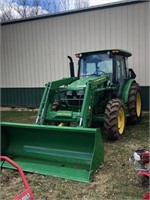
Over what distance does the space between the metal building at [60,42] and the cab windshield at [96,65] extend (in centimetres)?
285

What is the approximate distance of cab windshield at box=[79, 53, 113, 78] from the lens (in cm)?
635

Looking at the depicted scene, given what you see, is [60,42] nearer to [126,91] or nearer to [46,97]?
[126,91]

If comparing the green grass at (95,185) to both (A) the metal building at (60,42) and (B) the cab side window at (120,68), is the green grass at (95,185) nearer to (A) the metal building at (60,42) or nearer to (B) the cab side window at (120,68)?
(B) the cab side window at (120,68)

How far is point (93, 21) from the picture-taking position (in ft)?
31.0

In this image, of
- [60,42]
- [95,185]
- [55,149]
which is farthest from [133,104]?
[60,42]

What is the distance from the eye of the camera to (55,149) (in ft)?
14.6

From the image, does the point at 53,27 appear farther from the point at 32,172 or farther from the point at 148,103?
the point at 32,172

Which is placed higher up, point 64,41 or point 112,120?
point 64,41

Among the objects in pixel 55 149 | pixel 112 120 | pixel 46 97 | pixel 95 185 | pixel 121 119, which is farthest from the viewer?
pixel 121 119

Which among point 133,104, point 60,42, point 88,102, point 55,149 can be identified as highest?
point 60,42

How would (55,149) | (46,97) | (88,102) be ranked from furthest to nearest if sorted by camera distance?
1. (46,97)
2. (88,102)
3. (55,149)

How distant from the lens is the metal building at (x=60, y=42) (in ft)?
28.9

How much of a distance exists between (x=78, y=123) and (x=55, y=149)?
87 centimetres

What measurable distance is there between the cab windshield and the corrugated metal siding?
9.34 ft
